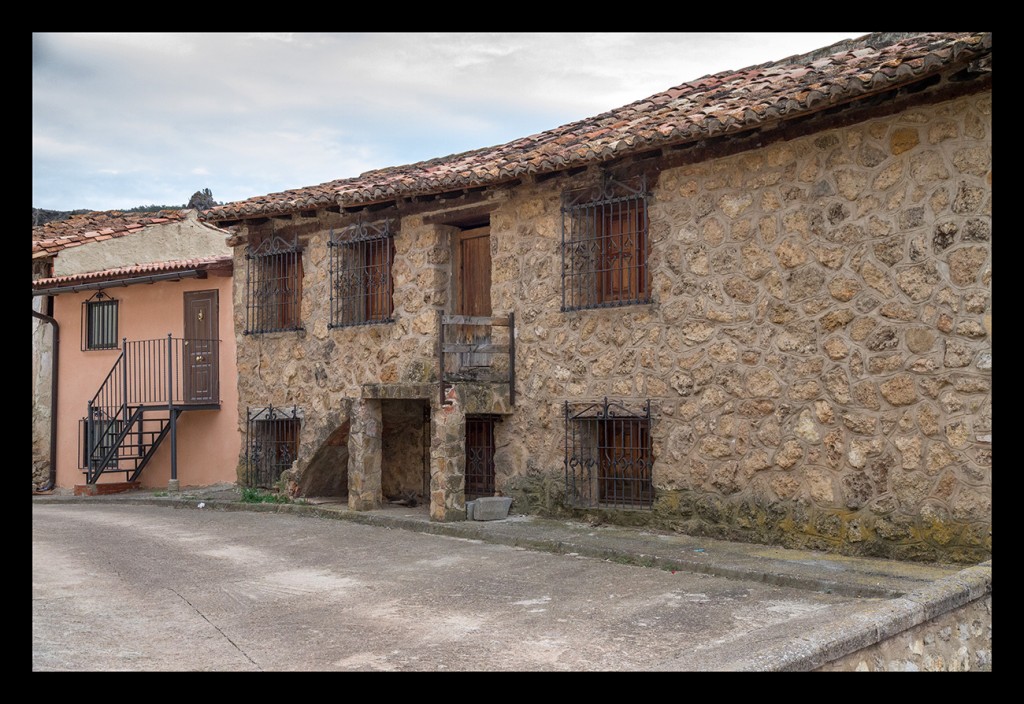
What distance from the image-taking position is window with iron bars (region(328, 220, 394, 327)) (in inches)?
480

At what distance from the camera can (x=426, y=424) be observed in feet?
39.3

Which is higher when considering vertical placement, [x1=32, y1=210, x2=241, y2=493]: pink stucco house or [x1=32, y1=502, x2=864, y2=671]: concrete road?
[x1=32, y1=210, x2=241, y2=493]: pink stucco house

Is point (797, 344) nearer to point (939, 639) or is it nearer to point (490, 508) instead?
point (939, 639)

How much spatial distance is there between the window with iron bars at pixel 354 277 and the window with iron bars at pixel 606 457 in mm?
3500

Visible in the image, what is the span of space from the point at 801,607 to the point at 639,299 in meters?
4.03

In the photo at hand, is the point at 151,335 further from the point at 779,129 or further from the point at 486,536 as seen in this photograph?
the point at 779,129

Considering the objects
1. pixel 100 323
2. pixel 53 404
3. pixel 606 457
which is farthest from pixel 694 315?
pixel 53 404

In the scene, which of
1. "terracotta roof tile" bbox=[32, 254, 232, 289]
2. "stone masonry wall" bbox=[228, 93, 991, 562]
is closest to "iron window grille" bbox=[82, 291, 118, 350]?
"terracotta roof tile" bbox=[32, 254, 232, 289]

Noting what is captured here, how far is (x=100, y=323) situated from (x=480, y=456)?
28.0ft

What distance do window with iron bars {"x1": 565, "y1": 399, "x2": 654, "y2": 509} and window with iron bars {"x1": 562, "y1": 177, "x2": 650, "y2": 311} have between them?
115 centimetres

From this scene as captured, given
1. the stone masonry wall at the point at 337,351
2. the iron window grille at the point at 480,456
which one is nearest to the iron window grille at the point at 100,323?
the stone masonry wall at the point at 337,351

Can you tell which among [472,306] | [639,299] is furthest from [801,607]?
[472,306]

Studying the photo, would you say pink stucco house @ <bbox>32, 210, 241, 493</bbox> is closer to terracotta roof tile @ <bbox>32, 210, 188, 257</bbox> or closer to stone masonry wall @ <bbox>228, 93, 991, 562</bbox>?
terracotta roof tile @ <bbox>32, 210, 188, 257</bbox>

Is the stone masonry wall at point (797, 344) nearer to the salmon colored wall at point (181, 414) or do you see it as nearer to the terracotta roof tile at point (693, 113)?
the terracotta roof tile at point (693, 113)
